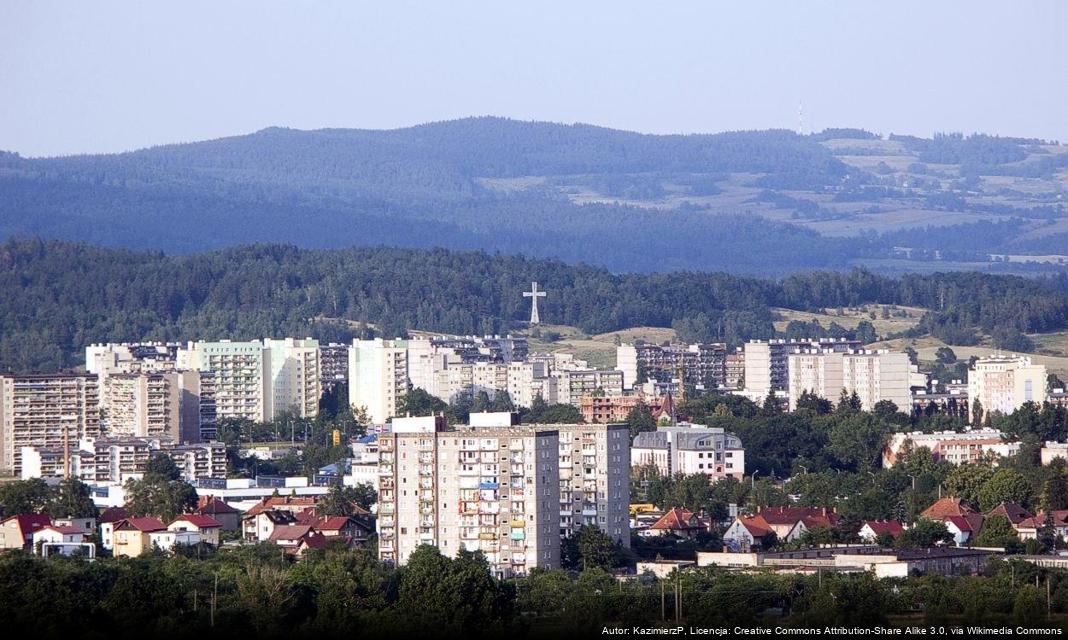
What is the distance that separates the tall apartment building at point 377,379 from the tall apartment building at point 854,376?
34.4ft

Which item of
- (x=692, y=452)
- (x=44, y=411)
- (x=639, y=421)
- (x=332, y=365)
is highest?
(x=332, y=365)

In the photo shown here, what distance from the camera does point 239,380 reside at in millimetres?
76188

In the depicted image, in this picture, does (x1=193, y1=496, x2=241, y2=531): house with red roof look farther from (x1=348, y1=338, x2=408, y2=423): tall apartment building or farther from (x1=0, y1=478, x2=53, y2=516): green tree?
(x1=348, y1=338, x2=408, y2=423): tall apartment building

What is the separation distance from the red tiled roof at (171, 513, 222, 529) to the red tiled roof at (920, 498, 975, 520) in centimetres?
1172

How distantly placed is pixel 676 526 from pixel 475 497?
6.48 meters

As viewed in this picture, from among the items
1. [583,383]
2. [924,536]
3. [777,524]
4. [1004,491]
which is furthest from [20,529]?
[583,383]

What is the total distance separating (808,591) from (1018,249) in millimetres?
145886

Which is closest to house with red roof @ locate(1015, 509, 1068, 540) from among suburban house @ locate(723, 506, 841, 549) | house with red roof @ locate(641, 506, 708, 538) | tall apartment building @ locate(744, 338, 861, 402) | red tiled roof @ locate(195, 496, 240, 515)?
suburban house @ locate(723, 506, 841, 549)

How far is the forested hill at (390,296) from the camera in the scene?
328ft

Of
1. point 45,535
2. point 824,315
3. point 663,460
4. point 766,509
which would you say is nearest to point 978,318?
point 824,315

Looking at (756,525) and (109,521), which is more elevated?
(109,521)

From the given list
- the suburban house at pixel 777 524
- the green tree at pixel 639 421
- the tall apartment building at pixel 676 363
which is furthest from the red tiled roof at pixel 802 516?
the tall apartment building at pixel 676 363

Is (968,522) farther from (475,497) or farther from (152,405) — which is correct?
(152,405)

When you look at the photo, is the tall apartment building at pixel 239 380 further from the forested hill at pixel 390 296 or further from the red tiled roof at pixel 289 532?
the red tiled roof at pixel 289 532
